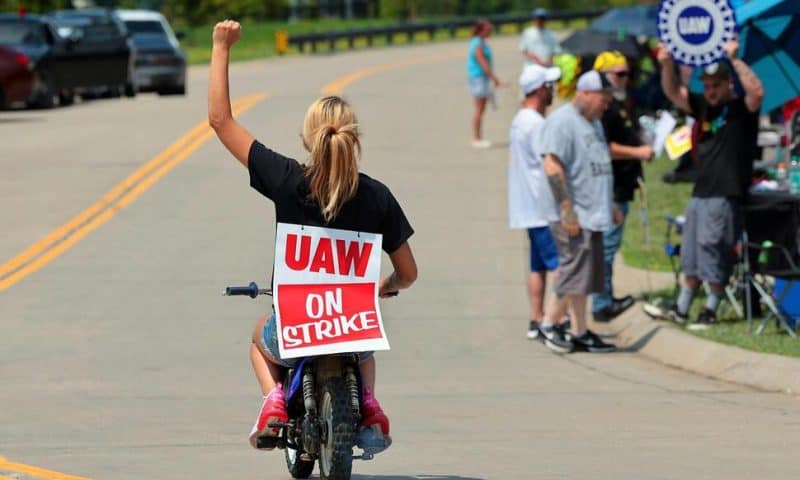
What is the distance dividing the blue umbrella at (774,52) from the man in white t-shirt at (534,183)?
89.5 inches

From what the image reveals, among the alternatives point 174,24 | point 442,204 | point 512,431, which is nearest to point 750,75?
point 512,431

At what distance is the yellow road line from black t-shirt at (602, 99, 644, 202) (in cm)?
637

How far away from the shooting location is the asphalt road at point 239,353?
349 inches

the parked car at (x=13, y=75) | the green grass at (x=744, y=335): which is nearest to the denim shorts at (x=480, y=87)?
the parked car at (x=13, y=75)

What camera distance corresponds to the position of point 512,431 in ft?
31.9

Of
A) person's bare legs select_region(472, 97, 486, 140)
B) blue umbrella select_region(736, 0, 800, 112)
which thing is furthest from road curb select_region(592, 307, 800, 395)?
person's bare legs select_region(472, 97, 486, 140)

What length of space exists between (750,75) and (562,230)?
169 cm

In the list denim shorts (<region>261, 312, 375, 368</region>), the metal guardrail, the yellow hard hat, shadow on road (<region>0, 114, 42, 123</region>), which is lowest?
the metal guardrail

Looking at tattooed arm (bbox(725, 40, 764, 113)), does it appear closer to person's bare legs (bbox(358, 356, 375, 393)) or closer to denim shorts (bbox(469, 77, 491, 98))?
person's bare legs (bbox(358, 356, 375, 393))

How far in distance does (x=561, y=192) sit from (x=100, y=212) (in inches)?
307

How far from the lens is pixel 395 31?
64.3 meters

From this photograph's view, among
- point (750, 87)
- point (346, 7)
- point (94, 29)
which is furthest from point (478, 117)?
point (346, 7)

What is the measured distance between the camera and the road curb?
11.3 m

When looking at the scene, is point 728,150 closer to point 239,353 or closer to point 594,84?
point 594,84
